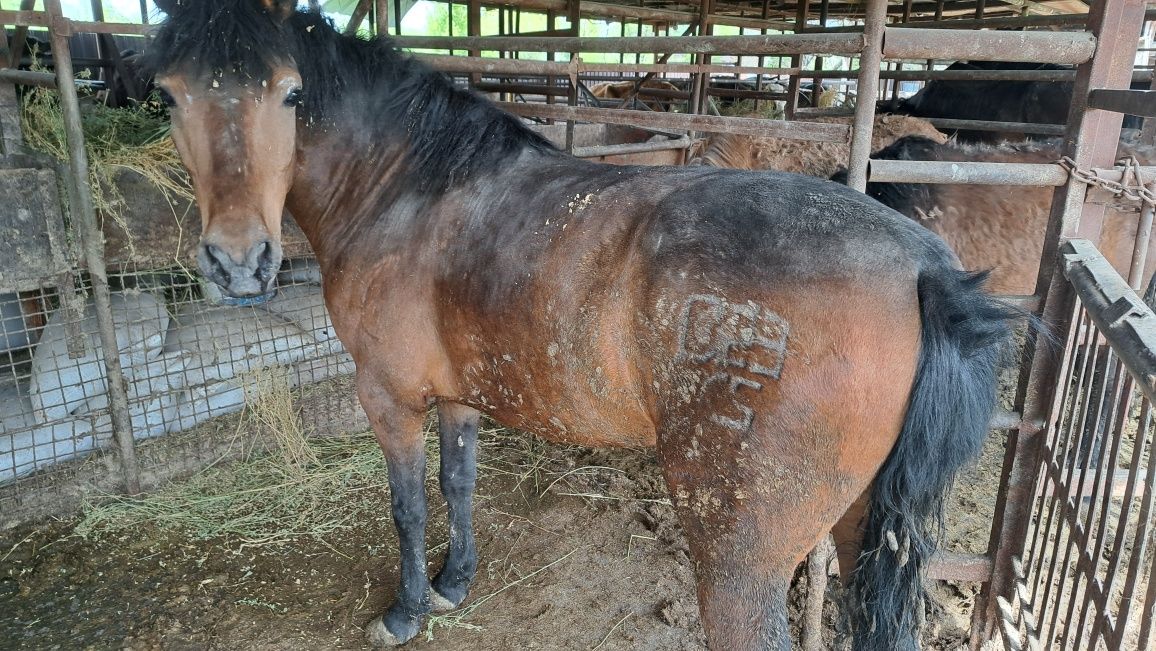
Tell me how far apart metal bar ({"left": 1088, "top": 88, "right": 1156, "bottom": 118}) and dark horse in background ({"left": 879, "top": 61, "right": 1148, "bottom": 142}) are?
5713 millimetres

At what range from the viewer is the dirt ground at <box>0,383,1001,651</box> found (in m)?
3.00

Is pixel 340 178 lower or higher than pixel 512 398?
higher

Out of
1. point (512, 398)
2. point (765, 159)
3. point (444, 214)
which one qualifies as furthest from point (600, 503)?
point (765, 159)

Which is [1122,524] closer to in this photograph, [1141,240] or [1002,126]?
[1141,240]

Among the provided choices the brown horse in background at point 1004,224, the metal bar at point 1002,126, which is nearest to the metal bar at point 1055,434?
the brown horse in background at point 1004,224

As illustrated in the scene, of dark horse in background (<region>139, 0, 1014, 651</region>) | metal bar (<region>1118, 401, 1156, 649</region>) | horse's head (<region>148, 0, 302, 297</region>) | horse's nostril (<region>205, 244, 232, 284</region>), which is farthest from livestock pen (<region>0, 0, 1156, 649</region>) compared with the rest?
horse's nostril (<region>205, 244, 232, 284</region>)

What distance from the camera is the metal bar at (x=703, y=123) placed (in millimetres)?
2566

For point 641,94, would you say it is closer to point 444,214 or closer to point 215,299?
point 215,299

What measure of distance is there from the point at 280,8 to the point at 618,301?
164 centimetres

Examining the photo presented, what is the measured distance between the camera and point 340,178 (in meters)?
2.82

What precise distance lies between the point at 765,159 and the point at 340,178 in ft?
13.8

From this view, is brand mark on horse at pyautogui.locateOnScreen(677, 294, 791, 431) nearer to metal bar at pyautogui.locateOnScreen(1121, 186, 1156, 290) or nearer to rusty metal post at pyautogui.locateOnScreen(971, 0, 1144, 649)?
rusty metal post at pyautogui.locateOnScreen(971, 0, 1144, 649)

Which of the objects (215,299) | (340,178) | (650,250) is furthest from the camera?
(215,299)

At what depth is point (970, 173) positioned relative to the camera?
230 cm
